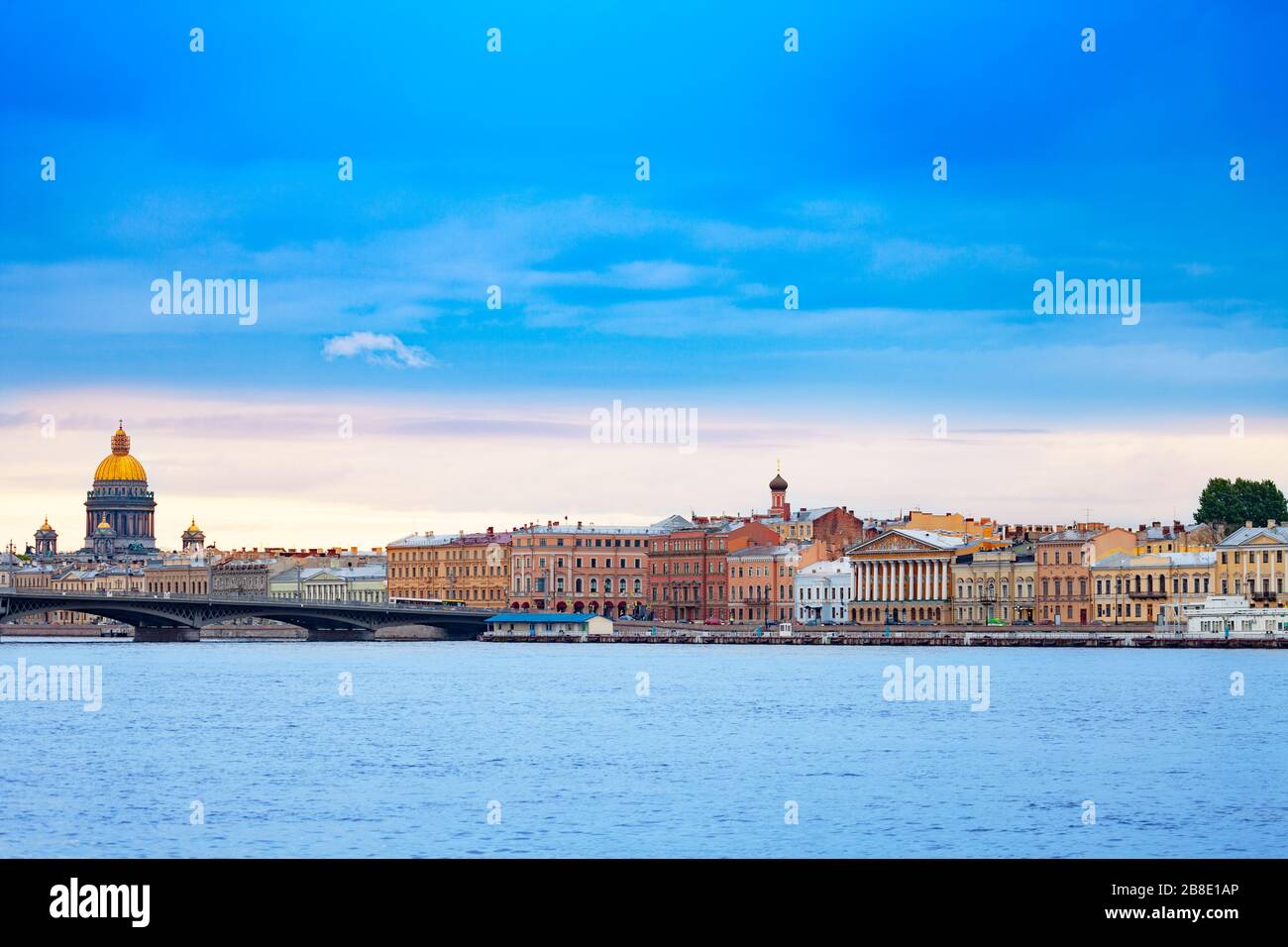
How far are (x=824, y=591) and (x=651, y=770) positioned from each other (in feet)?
255

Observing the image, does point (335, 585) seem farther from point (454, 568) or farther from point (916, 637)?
point (916, 637)

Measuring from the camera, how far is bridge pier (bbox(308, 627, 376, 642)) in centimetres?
9244

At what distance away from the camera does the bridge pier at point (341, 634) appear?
9244cm

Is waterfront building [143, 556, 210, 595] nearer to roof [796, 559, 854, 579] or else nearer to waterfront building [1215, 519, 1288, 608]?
roof [796, 559, 854, 579]

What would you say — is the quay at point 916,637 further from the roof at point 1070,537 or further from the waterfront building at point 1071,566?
the roof at point 1070,537

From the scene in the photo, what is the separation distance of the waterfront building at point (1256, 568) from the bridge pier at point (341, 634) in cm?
3113

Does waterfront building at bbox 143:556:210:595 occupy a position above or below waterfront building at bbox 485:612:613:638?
above

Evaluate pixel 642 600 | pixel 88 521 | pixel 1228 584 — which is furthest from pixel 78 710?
pixel 88 521

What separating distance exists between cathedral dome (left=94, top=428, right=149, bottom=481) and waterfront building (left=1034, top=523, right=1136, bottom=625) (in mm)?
97108

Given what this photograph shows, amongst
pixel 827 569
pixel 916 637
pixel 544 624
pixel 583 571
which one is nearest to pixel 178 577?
pixel 583 571

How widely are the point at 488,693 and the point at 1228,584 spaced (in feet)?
143

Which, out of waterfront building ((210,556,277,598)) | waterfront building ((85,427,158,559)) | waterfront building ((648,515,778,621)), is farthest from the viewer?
waterfront building ((85,427,158,559))

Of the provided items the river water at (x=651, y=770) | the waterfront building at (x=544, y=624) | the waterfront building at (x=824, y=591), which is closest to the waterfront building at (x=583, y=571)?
the waterfront building at (x=824, y=591)

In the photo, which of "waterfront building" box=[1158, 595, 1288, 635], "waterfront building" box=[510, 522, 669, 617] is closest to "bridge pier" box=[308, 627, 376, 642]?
"waterfront building" box=[510, 522, 669, 617]
